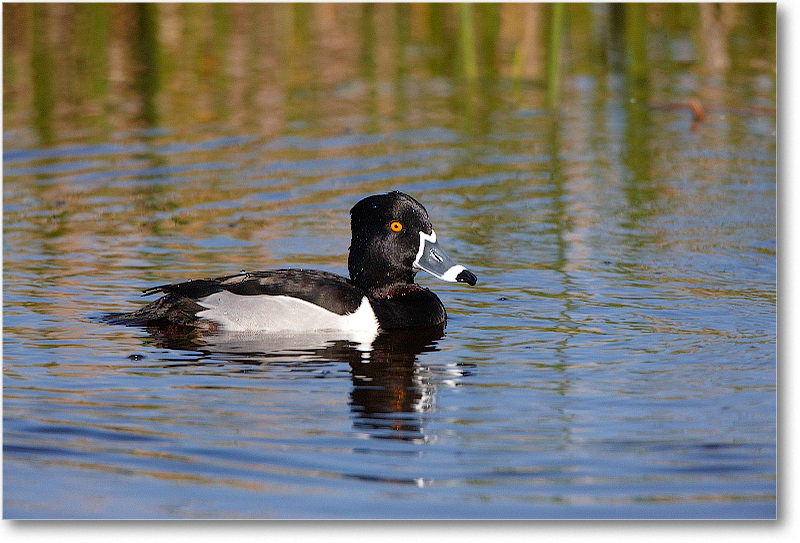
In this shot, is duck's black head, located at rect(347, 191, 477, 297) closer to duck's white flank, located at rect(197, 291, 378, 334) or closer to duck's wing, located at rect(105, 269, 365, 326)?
duck's wing, located at rect(105, 269, 365, 326)

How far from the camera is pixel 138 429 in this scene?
6.65m

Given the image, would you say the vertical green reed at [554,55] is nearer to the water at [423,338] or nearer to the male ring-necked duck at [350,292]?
the water at [423,338]

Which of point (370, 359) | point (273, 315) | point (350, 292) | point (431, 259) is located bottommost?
point (370, 359)

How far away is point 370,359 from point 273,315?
98 centimetres

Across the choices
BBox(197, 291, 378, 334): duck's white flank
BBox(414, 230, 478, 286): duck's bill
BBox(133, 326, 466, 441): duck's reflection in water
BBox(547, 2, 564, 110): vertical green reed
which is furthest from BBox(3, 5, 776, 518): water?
BBox(547, 2, 564, 110): vertical green reed

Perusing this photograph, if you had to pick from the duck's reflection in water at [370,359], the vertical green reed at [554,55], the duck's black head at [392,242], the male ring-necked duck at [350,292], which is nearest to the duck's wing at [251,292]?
the male ring-necked duck at [350,292]

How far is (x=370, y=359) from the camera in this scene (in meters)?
8.20

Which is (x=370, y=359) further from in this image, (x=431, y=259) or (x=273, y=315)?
(x=431, y=259)

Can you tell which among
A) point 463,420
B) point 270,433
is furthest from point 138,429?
point 463,420

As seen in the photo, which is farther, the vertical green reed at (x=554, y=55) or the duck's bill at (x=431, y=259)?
the vertical green reed at (x=554, y=55)

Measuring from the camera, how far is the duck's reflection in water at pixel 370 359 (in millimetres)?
6934

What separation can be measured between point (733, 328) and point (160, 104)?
425 inches

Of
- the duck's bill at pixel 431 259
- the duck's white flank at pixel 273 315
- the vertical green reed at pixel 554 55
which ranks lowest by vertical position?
the duck's white flank at pixel 273 315

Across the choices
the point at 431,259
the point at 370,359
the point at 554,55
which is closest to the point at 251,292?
the point at 370,359
